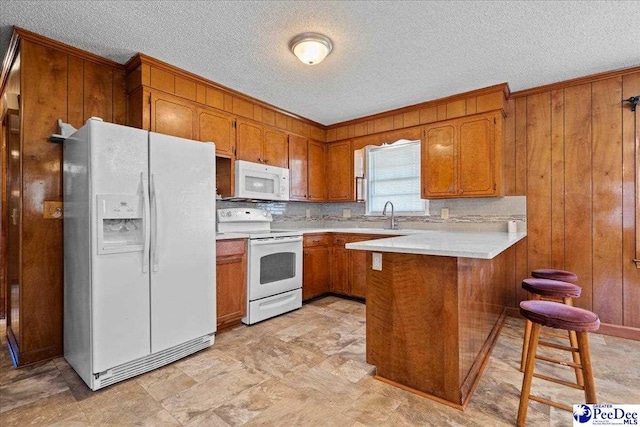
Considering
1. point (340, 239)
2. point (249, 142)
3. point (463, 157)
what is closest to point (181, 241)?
point (249, 142)

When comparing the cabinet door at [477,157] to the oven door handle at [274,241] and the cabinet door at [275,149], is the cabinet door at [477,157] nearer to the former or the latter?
the oven door handle at [274,241]

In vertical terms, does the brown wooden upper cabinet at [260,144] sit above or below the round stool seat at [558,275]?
above

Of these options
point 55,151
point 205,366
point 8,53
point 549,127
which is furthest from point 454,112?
point 8,53

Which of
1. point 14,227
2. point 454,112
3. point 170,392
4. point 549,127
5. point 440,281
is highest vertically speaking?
point 454,112

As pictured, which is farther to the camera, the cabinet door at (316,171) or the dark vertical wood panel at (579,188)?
the cabinet door at (316,171)

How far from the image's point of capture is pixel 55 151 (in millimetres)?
2465

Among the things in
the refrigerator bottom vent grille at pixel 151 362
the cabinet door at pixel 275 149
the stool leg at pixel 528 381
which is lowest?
the refrigerator bottom vent grille at pixel 151 362

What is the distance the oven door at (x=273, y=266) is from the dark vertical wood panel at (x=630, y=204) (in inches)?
123

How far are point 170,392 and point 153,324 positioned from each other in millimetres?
481

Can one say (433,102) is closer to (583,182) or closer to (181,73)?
(583,182)

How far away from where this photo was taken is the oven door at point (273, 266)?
10.3 feet

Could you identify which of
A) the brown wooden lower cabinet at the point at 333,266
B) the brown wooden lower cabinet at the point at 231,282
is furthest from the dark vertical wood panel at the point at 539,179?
the brown wooden lower cabinet at the point at 231,282

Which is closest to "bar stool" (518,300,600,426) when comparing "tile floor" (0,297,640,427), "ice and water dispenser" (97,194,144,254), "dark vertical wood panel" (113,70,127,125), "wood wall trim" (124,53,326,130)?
"tile floor" (0,297,640,427)

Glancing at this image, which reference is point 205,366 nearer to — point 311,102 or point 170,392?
point 170,392
